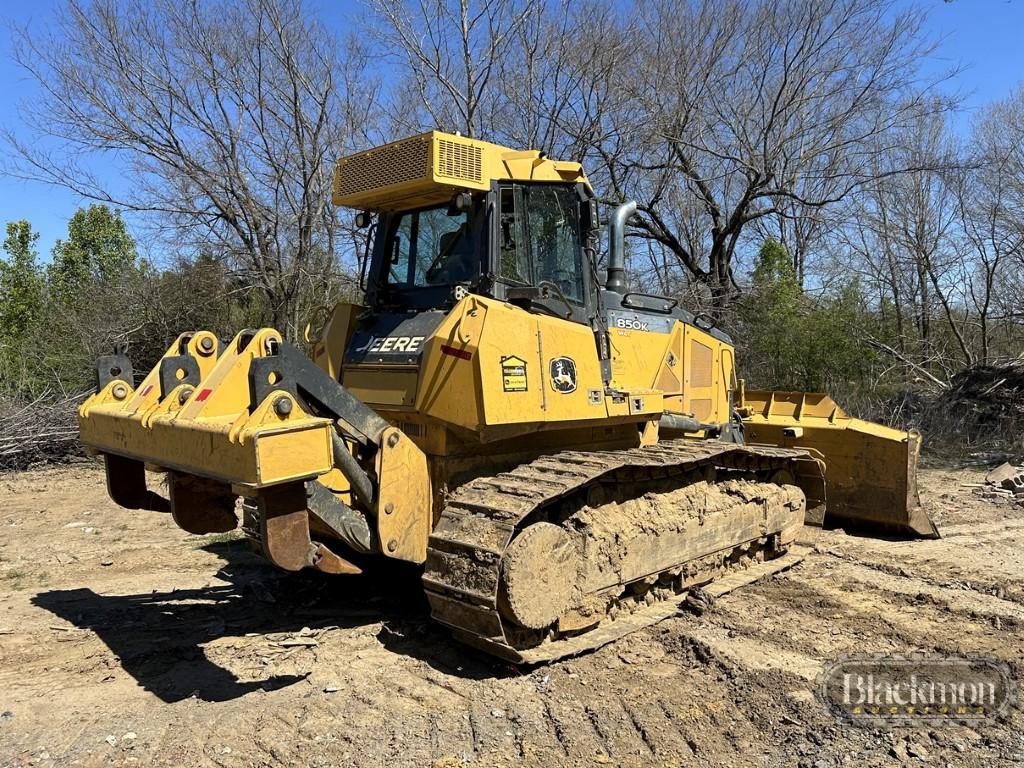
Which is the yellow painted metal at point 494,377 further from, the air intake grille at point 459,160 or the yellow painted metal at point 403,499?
the air intake grille at point 459,160

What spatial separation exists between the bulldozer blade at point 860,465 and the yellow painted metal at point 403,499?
4076 millimetres

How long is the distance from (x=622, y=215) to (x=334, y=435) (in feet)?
9.70

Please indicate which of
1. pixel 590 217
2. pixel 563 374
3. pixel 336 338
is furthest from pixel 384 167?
pixel 563 374

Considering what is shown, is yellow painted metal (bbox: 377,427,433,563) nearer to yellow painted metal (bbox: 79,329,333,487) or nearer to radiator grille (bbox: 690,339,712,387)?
yellow painted metal (bbox: 79,329,333,487)

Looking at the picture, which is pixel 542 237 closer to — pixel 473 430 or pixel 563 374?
pixel 563 374

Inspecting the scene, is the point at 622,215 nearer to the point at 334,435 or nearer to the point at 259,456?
the point at 334,435

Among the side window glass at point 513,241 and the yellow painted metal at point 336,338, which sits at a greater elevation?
the side window glass at point 513,241

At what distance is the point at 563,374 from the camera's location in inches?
187

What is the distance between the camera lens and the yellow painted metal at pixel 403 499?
420cm

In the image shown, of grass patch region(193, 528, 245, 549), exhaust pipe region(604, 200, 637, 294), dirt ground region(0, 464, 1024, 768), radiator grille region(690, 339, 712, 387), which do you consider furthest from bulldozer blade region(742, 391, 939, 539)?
grass patch region(193, 528, 245, 549)

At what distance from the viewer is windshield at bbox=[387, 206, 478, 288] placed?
16.4ft

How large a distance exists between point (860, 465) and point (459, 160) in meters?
5.03

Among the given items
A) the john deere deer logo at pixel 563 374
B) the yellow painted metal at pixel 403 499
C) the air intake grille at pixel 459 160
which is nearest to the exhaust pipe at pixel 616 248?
the john deere deer logo at pixel 563 374

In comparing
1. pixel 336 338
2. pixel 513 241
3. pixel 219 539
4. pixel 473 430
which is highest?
pixel 513 241
